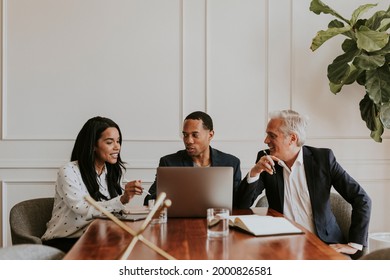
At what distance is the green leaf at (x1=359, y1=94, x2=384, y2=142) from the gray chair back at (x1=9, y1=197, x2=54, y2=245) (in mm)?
2434

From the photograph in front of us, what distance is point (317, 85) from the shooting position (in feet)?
13.4

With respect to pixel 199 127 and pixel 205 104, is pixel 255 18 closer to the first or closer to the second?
pixel 205 104

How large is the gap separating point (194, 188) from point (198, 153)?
841 mm

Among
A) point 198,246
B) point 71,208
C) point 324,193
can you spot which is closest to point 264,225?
point 198,246

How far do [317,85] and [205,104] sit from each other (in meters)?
1.00

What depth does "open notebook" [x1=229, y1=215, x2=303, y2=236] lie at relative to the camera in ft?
6.51

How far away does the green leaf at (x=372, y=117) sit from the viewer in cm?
363

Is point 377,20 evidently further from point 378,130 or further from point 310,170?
point 310,170

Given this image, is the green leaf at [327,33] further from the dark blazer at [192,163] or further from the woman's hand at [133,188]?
the woman's hand at [133,188]

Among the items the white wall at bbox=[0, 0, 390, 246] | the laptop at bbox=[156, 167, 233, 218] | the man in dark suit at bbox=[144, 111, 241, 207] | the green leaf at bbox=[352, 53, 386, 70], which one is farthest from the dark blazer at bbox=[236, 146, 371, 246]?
the white wall at bbox=[0, 0, 390, 246]

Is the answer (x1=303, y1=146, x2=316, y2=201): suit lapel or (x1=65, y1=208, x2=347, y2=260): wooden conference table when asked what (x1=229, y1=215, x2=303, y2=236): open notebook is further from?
(x1=303, y1=146, x2=316, y2=201): suit lapel
